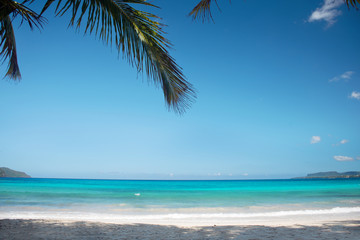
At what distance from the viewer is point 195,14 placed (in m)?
3.09

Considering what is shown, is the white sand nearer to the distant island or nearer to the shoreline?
the shoreline

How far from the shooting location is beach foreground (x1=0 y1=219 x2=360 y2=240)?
453cm

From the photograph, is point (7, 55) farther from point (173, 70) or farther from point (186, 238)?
point (186, 238)

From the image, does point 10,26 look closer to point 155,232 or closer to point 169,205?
point 155,232

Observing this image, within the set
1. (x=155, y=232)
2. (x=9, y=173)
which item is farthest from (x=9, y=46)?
(x=9, y=173)

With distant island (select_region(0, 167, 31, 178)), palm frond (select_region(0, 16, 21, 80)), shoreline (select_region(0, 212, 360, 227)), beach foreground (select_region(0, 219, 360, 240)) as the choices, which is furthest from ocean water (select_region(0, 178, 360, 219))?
distant island (select_region(0, 167, 31, 178))

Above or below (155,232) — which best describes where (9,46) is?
above

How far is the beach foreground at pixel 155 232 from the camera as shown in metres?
4.53

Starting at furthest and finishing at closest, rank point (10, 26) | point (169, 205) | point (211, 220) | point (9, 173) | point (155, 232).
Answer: point (9, 173)
point (169, 205)
point (211, 220)
point (155, 232)
point (10, 26)

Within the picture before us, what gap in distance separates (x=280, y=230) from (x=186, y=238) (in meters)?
2.49

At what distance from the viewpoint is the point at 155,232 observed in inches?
199

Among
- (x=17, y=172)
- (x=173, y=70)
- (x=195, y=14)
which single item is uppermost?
(x=195, y=14)

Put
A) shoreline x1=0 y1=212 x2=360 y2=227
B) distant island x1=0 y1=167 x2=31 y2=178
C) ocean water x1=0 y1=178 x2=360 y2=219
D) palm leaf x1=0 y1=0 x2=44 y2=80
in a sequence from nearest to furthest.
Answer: palm leaf x1=0 y1=0 x2=44 y2=80 → shoreline x1=0 y1=212 x2=360 y2=227 → ocean water x1=0 y1=178 x2=360 y2=219 → distant island x1=0 y1=167 x2=31 y2=178

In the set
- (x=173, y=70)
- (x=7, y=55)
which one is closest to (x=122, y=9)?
(x=173, y=70)
